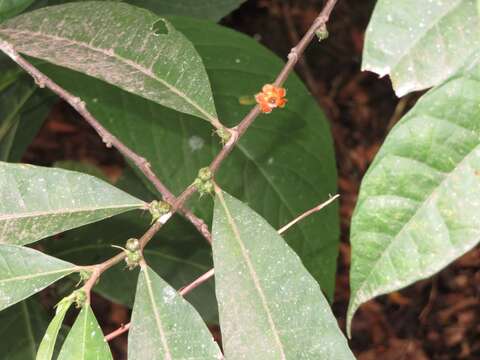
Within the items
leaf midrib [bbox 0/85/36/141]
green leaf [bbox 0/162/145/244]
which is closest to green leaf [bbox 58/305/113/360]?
green leaf [bbox 0/162/145/244]

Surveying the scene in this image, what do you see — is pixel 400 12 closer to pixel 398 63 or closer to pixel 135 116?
pixel 398 63

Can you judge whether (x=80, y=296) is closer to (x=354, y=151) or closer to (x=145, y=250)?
(x=145, y=250)

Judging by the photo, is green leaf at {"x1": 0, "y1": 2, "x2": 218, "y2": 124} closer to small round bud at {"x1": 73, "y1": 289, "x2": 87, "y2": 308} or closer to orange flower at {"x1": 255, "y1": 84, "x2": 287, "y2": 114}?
orange flower at {"x1": 255, "y1": 84, "x2": 287, "y2": 114}

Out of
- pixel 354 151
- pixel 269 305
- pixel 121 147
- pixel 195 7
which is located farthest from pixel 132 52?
pixel 354 151

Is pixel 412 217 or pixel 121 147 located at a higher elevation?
pixel 412 217

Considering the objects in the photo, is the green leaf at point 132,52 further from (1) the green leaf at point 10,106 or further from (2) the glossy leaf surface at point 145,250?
(2) the glossy leaf surface at point 145,250

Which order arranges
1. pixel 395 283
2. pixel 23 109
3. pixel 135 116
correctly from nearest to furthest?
1. pixel 395 283
2. pixel 135 116
3. pixel 23 109

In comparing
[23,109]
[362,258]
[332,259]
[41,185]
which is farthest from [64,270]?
[23,109]

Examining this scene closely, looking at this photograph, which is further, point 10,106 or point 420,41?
point 10,106
